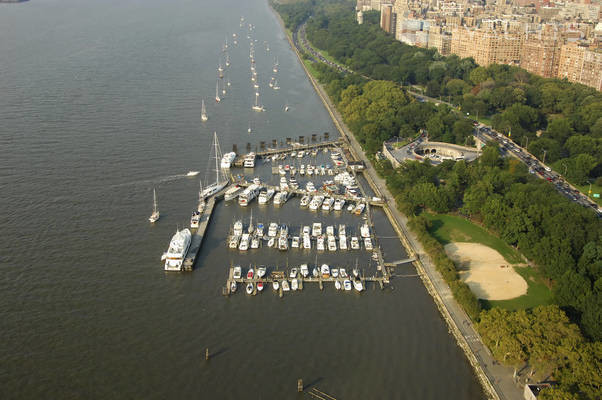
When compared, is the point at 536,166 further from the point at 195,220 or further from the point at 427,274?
A: the point at 195,220

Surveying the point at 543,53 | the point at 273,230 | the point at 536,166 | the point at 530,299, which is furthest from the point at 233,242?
the point at 543,53

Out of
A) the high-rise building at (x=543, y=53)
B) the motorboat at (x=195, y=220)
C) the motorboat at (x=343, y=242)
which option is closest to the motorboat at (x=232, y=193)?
the motorboat at (x=195, y=220)

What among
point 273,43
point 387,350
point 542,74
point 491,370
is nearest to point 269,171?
point 387,350

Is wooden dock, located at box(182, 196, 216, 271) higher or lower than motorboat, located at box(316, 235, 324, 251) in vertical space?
higher

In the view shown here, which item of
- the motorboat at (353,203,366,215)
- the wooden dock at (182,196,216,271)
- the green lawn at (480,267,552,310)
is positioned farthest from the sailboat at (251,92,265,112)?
the green lawn at (480,267,552,310)

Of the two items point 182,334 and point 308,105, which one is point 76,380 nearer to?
point 182,334

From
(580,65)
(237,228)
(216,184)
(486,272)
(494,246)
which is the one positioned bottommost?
(486,272)

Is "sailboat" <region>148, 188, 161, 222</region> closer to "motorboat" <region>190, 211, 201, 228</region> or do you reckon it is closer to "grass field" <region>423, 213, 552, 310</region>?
"motorboat" <region>190, 211, 201, 228</region>
